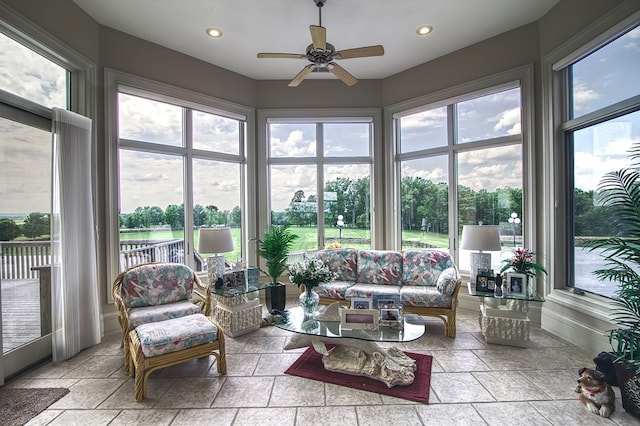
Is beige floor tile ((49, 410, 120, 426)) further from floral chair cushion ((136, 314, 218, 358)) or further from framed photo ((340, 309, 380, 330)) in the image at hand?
framed photo ((340, 309, 380, 330))

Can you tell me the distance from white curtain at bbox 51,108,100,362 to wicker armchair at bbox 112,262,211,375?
467 mm

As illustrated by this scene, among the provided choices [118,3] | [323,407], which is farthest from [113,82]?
[323,407]

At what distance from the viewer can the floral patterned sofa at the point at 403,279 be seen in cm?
360

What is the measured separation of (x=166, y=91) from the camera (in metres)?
4.24

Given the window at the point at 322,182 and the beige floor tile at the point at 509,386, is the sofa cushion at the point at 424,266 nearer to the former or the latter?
the window at the point at 322,182

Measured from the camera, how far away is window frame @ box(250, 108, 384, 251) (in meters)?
5.25

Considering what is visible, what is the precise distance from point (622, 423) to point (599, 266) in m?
1.61

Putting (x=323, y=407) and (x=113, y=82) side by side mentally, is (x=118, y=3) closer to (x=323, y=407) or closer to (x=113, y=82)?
(x=113, y=82)

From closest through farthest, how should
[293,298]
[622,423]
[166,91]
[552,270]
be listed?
[622,423]
[552,270]
[166,91]
[293,298]

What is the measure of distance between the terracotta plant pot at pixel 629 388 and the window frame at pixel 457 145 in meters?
1.80

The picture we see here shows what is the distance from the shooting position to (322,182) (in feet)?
17.8

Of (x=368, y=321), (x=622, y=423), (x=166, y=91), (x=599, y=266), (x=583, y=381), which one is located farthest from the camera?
(x=166, y=91)

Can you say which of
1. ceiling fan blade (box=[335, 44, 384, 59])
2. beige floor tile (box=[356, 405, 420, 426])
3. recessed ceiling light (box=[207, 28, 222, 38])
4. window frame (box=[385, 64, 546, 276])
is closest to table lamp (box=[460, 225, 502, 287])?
window frame (box=[385, 64, 546, 276])

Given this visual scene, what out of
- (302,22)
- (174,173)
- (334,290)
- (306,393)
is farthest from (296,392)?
(302,22)
